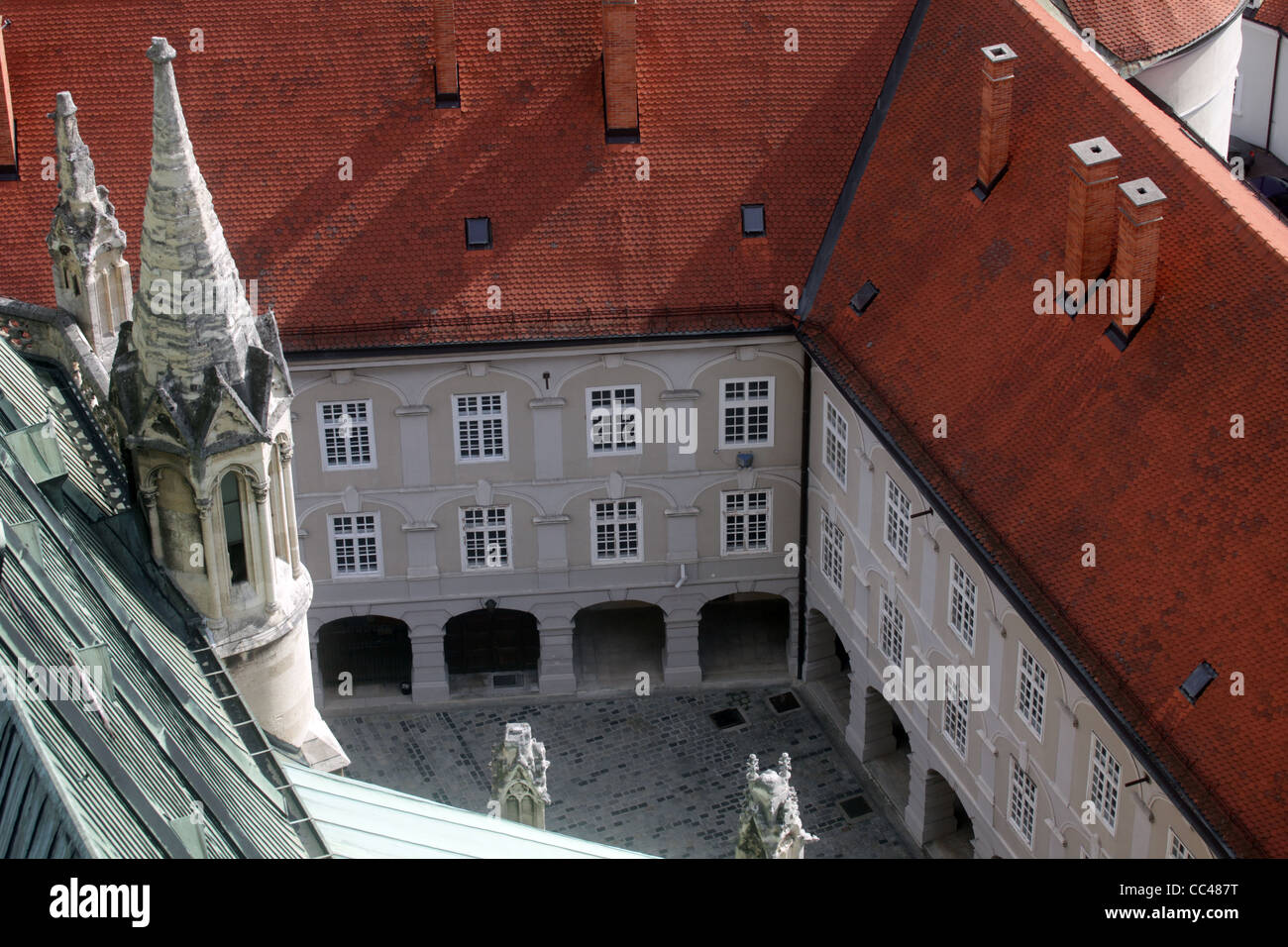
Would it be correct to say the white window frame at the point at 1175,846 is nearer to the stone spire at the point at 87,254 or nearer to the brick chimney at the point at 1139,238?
the brick chimney at the point at 1139,238

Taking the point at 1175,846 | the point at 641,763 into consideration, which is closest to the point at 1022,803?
the point at 1175,846

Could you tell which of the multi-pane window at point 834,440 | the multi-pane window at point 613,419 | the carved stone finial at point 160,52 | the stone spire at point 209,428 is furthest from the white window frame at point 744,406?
the carved stone finial at point 160,52

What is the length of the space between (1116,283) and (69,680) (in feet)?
77.7

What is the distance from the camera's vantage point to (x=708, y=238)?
2067 inches

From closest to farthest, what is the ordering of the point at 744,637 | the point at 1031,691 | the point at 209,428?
1. the point at 209,428
2. the point at 1031,691
3. the point at 744,637

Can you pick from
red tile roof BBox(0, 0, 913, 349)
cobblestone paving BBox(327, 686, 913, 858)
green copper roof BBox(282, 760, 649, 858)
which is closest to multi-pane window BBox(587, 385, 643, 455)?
red tile roof BBox(0, 0, 913, 349)

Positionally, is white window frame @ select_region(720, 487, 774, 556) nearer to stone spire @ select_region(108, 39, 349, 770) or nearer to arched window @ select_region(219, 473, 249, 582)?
stone spire @ select_region(108, 39, 349, 770)

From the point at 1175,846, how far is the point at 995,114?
57.9 ft

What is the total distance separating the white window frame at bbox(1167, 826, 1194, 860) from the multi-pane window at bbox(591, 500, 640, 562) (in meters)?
20.2

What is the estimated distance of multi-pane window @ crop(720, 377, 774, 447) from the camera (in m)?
53.4

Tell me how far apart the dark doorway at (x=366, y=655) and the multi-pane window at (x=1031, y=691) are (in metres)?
18.8

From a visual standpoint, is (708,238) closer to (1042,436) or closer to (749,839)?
(1042,436)

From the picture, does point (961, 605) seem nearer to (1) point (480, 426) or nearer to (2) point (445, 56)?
(1) point (480, 426)

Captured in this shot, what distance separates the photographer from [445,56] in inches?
2061
